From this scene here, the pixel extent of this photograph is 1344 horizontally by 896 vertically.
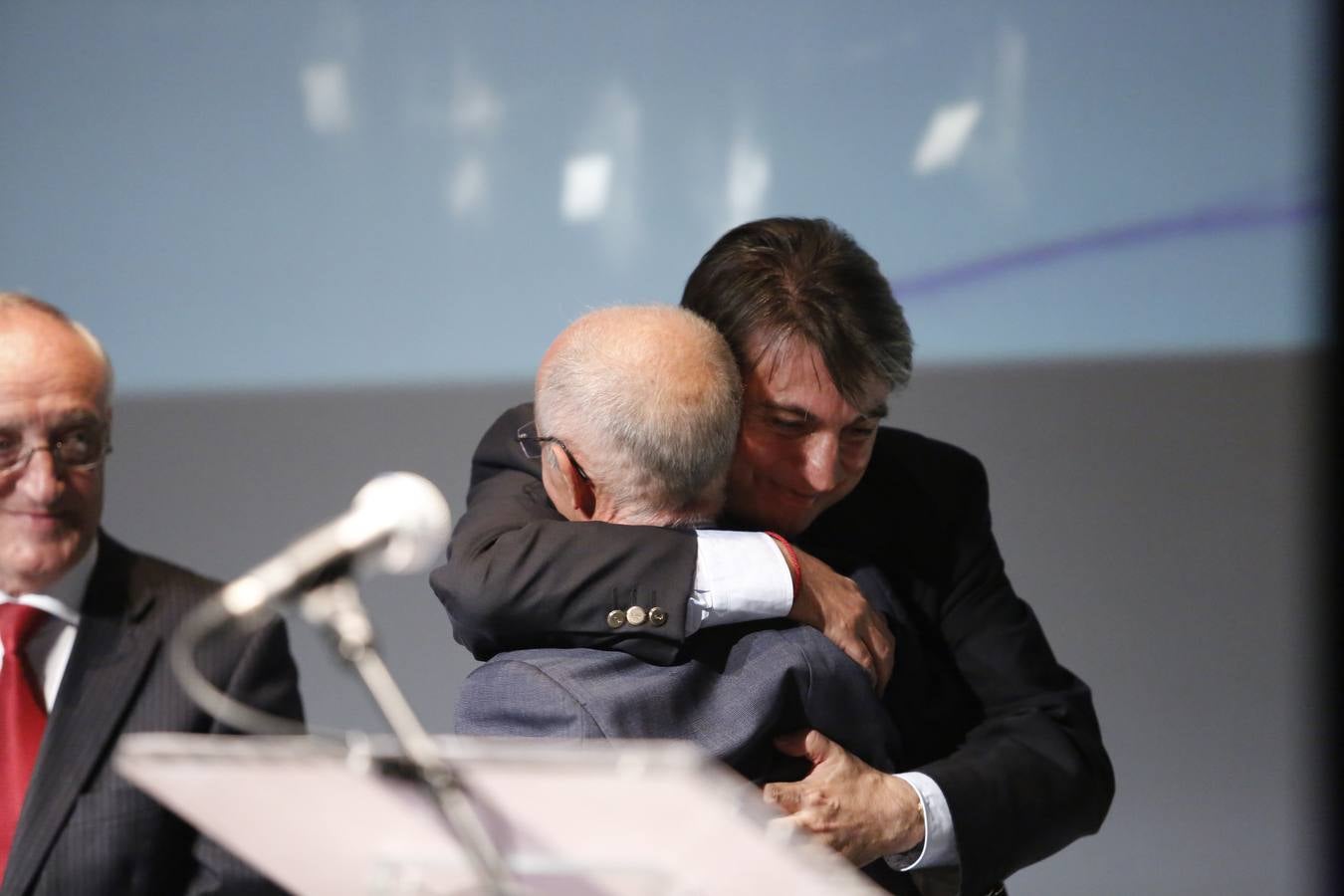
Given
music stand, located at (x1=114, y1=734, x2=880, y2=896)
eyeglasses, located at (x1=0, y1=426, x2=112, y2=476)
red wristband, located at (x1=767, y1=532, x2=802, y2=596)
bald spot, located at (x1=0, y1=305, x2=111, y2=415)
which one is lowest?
red wristband, located at (x1=767, y1=532, x2=802, y2=596)

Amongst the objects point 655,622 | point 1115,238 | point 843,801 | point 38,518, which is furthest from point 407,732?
point 1115,238

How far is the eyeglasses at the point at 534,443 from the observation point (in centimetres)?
186

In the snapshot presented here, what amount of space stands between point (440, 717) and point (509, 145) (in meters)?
1.27

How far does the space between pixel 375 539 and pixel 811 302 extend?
104 centimetres

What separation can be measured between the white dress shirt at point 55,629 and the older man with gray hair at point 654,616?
0.49 metres

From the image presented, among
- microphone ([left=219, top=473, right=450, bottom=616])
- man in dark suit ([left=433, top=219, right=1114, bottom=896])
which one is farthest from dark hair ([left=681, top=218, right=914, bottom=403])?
microphone ([left=219, top=473, right=450, bottom=616])

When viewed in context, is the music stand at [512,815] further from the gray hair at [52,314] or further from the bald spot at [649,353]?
the gray hair at [52,314]

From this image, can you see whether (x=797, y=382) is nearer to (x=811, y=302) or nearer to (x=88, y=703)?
(x=811, y=302)

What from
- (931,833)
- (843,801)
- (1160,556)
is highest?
(843,801)

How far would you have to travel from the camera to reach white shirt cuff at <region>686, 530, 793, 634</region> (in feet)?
6.09

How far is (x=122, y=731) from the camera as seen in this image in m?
1.87

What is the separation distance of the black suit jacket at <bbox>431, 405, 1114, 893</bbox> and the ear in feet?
0.11

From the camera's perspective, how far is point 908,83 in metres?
3.65

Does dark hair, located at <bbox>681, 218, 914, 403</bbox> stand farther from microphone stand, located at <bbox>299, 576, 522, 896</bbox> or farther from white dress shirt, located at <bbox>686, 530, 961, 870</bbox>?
microphone stand, located at <bbox>299, 576, 522, 896</bbox>
